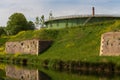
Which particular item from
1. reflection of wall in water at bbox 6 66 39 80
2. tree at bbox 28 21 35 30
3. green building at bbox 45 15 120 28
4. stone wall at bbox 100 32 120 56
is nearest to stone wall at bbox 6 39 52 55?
green building at bbox 45 15 120 28

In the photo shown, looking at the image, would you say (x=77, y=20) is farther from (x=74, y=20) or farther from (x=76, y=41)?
(x=76, y=41)

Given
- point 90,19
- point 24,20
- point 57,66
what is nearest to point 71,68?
point 57,66

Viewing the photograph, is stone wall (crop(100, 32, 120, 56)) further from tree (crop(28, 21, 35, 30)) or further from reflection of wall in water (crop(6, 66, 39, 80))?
tree (crop(28, 21, 35, 30))

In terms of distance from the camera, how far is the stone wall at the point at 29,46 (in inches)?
3075

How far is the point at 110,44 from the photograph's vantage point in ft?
190

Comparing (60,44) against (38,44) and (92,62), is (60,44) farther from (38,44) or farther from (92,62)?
(92,62)

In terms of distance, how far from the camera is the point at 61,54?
66.6 metres

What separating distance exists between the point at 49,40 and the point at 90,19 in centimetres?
1870

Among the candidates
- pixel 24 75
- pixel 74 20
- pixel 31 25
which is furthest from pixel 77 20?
pixel 31 25

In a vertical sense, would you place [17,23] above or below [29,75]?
above

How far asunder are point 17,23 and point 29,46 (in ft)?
170

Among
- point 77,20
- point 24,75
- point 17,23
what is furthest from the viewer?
point 17,23

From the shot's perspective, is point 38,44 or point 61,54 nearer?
point 61,54

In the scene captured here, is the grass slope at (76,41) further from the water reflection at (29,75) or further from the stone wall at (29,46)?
the water reflection at (29,75)
